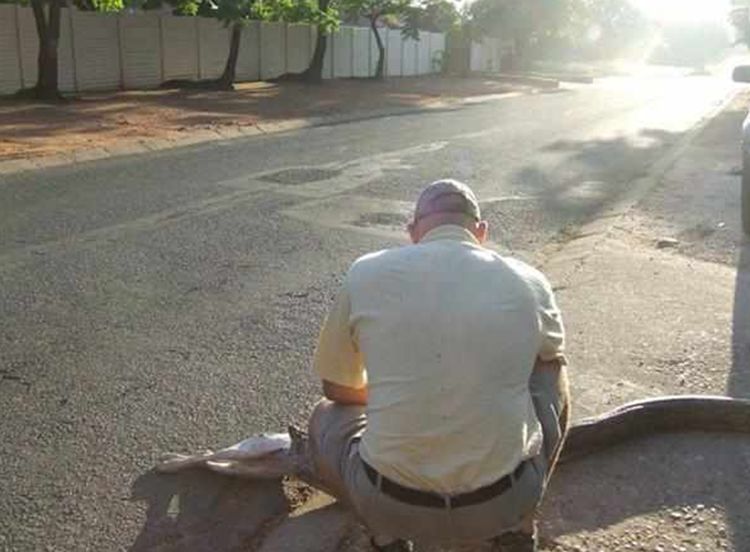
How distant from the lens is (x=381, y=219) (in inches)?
323

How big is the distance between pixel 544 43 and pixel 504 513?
206ft

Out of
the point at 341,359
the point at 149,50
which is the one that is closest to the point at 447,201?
the point at 341,359

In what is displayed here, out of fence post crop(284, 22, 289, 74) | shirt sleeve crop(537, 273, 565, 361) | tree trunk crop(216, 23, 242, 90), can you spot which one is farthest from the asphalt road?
fence post crop(284, 22, 289, 74)

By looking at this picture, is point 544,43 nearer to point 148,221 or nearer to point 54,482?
point 148,221

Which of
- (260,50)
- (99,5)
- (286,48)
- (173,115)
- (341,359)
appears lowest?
(173,115)

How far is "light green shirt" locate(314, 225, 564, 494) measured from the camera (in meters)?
2.21

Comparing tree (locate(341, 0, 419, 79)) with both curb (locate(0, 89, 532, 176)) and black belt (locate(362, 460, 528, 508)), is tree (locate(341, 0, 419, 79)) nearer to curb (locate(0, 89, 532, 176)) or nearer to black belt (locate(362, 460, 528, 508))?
curb (locate(0, 89, 532, 176))

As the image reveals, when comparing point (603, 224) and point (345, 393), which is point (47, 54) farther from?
point (345, 393)

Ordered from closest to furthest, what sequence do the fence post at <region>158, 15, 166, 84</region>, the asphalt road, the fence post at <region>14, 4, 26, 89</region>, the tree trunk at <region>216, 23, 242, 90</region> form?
the asphalt road → the fence post at <region>14, 4, 26, 89</region> → the fence post at <region>158, 15, 166, 84</region> → the tree trunk at <region>216, 23, 242, 90</region>

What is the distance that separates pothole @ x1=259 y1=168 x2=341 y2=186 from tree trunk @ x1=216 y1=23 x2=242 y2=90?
16.6 m

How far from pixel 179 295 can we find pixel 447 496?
361 cm

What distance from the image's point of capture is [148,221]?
7.75 m

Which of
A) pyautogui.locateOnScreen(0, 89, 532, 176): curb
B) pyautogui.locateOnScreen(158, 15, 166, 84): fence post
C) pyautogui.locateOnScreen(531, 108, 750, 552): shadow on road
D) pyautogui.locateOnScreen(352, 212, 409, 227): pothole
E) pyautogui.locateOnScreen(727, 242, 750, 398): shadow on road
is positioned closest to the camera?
pyautogui.locateOnScreen(531, 108, 750, 552): shadow on road

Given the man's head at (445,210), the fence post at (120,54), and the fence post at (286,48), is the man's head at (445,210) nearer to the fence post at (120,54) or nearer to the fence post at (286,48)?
the fence post at (120,54)
